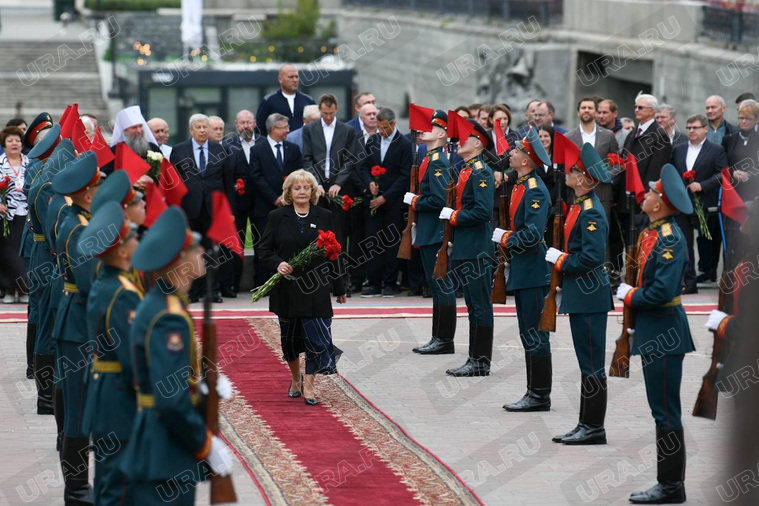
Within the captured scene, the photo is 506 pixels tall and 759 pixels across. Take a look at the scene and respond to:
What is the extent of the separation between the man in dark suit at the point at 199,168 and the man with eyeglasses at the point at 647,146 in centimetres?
463

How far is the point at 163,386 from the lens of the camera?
6129 mm

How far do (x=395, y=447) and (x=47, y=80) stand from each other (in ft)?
95.0

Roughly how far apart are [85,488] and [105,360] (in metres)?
1.89

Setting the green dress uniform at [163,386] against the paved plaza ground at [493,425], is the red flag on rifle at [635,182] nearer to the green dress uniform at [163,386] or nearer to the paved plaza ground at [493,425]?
the paved plaza ground at [493,425]

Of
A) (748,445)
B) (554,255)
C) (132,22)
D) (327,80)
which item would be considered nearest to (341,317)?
(554,255)

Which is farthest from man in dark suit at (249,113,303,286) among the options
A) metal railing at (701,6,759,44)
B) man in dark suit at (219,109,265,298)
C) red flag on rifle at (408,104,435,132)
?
metal railing at (701,6,759,44)

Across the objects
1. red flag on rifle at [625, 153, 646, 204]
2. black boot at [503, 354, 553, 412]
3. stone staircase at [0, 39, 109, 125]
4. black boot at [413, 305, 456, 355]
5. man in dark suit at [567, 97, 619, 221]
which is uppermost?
red flag on rifle at [625, 153, 646, 204]

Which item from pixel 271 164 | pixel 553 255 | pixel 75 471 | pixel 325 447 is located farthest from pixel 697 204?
pixel 75 471

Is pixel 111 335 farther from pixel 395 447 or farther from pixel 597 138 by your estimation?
pixel 597 138

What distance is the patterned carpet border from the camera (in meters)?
8.63

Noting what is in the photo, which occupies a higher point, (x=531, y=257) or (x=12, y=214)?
(x=531, y=257)

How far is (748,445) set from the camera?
5453mm

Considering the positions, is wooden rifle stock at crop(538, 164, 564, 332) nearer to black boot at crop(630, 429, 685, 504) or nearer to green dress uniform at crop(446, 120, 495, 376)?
green dress uniform at crop(446, 120, 495, 376)

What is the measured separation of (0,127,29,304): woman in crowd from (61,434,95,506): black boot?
6.53m
